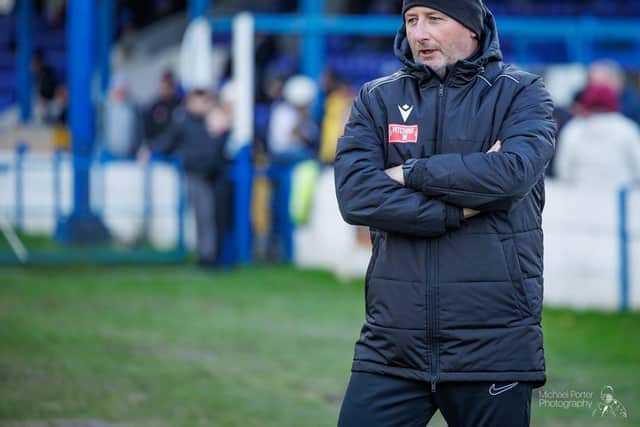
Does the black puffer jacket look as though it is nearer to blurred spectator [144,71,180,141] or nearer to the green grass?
the green grass

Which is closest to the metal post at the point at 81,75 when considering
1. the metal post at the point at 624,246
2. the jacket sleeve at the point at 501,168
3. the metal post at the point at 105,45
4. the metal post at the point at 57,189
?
the metal post at the point at 57,189

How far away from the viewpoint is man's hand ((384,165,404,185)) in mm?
4281

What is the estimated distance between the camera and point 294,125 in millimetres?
18234

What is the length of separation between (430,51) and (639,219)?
26.0 feet

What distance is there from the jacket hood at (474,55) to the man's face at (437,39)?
0.03 m

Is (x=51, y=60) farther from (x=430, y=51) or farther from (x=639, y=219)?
(x=430, y=51)

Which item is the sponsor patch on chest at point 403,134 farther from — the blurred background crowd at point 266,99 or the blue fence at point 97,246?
the blue fence at point 97,246

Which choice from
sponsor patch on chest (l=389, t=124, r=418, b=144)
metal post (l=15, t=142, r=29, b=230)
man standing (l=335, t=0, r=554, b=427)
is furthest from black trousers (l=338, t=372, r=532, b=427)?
metal post (l=15, t=142, r=29, b=230)

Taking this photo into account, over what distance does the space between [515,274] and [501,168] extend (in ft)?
1.08

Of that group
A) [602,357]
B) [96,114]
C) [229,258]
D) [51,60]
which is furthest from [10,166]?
[51,60]

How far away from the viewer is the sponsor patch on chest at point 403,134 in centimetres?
430

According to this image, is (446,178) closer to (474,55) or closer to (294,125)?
(474,55)

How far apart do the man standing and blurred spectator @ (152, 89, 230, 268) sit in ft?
35.4

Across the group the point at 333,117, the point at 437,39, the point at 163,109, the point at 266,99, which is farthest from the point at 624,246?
the point at 266,99
